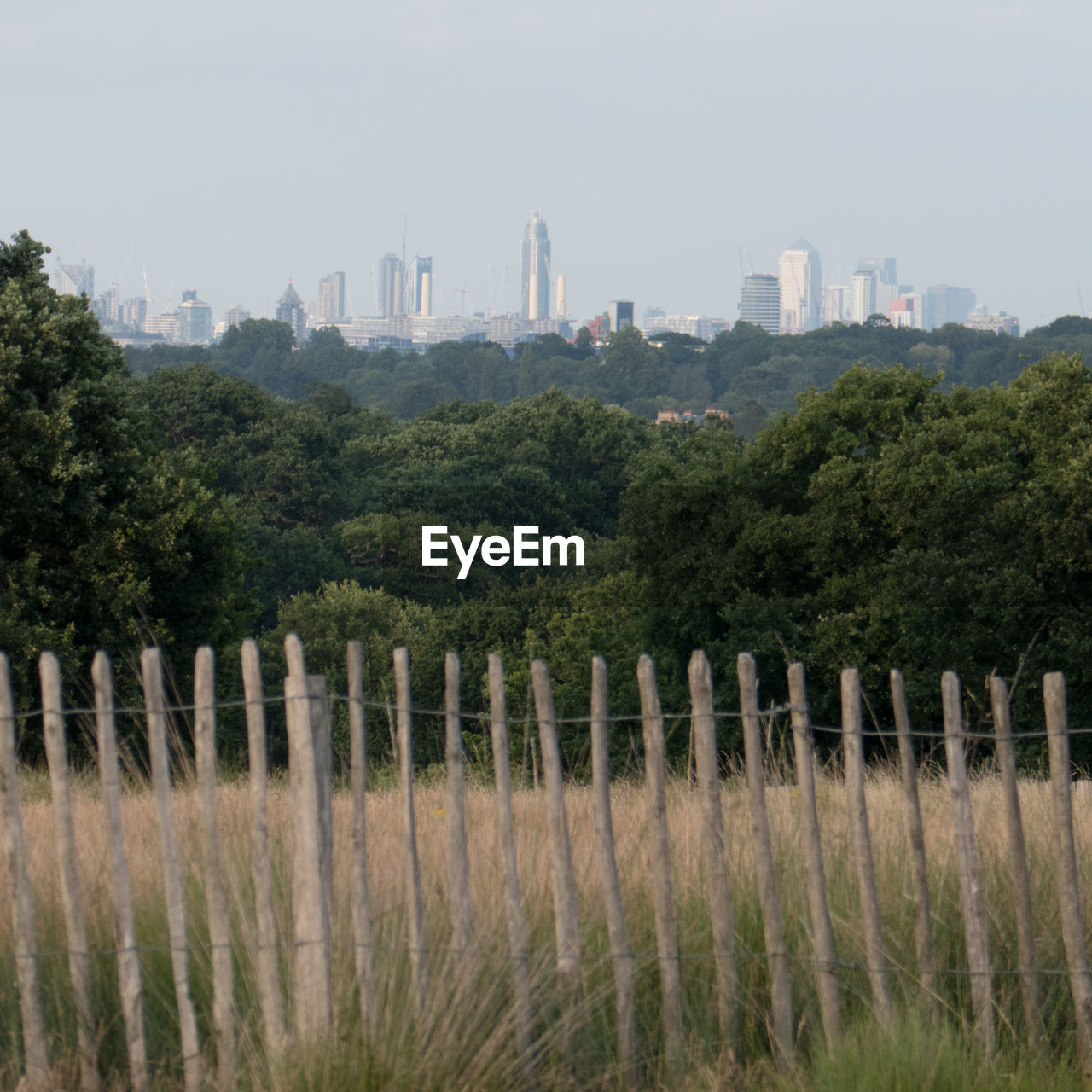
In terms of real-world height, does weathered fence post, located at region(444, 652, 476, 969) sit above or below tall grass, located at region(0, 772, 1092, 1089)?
above

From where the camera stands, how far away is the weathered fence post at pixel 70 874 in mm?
4004

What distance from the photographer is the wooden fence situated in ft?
13.2

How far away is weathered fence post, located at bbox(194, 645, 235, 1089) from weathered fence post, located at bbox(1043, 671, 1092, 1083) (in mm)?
2558

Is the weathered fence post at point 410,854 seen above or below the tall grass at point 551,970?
above

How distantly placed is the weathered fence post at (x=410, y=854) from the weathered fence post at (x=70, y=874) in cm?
95

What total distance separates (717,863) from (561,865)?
0.49 meters

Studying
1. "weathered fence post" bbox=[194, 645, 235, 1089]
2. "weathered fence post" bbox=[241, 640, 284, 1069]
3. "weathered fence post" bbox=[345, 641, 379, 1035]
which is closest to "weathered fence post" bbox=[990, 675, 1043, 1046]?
"weathered fence post" bbox=[345, 641, 379, 1035]

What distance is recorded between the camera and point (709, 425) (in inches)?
2601

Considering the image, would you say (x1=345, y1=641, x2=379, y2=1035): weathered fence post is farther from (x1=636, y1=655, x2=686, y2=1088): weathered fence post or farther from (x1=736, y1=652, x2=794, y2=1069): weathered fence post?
(x1=736, y1=652, x2=794, y2=1069): weathered fence post

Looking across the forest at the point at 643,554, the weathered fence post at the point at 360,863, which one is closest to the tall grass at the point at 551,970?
the weathered fence post at the point at 360,863

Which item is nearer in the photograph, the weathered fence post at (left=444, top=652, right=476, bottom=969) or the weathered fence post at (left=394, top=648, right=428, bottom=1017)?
the weathered fence post at (left=394, top=648, right=428, bottom=1017)

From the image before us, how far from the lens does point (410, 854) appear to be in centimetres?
414

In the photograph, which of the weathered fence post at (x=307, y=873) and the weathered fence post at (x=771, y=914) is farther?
the weathered fence post at (x=771, y=914)

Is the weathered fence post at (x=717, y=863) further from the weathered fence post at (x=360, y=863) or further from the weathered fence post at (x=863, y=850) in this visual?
the weathered fence post at (x=360, y=863)
